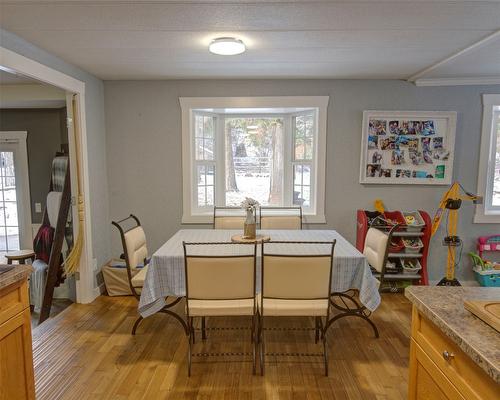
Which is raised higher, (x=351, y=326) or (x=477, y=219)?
(x=477, y=219)

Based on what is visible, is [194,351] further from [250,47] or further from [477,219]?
[477,219]

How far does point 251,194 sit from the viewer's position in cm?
433

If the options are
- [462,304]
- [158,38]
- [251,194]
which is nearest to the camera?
[462,304]

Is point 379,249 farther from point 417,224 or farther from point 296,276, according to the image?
point 417,224

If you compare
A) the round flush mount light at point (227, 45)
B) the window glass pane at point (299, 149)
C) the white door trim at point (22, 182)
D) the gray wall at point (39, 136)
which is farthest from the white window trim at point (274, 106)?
the white door trim at point (22, 182)

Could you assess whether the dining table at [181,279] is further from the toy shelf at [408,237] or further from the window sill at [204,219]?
the window sill at [204,219]

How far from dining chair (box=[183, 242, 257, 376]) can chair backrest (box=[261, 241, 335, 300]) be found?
0.10m

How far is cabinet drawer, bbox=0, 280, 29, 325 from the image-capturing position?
5.11 ft

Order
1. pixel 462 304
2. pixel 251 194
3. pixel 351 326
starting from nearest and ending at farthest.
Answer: pixel 462 304 < pixel 351 326 < pixel 251 194

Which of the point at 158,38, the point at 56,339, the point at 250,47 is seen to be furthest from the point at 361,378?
the point at 158,38

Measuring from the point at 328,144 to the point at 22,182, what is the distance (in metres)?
3.92

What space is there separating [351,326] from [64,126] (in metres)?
4.05

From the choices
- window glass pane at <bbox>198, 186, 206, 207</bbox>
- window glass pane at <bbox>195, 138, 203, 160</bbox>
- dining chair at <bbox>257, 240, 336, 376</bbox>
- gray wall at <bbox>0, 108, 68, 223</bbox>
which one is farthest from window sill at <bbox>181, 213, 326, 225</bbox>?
gray wall at <bbox>0, 108, 68, 223</bbox>

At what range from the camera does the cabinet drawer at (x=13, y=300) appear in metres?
1.56
